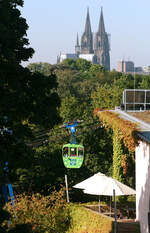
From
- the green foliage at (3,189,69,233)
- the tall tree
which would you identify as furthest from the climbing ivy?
the tall tree

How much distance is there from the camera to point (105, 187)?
1569 centimetres

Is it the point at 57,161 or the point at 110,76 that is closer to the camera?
the point at 57,161

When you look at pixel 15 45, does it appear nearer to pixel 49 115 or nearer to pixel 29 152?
pixel 49 115

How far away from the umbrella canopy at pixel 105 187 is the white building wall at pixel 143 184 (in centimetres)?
71

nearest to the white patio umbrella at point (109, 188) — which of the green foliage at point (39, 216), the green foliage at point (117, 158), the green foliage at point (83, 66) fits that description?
the green foliage at point (39, 216)

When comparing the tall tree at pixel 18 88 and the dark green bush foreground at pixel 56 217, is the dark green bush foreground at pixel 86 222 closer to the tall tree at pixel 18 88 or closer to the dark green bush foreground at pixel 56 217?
the dark green bush foreground at pixel 56 217

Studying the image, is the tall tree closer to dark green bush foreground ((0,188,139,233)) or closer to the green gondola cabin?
dark green bush foreground ((0,188,139,233))

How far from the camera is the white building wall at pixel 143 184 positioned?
483 inches

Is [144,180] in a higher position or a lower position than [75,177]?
higher

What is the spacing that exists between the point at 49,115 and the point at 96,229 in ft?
29.2

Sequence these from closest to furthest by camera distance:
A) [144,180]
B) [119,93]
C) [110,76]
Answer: [144,180] < [119,93] < [110,76]

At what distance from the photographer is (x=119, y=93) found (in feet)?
151

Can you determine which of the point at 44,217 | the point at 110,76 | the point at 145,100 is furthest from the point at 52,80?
the point at 110,76

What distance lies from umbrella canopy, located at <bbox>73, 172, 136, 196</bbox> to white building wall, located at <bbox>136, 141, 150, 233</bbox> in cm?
71
